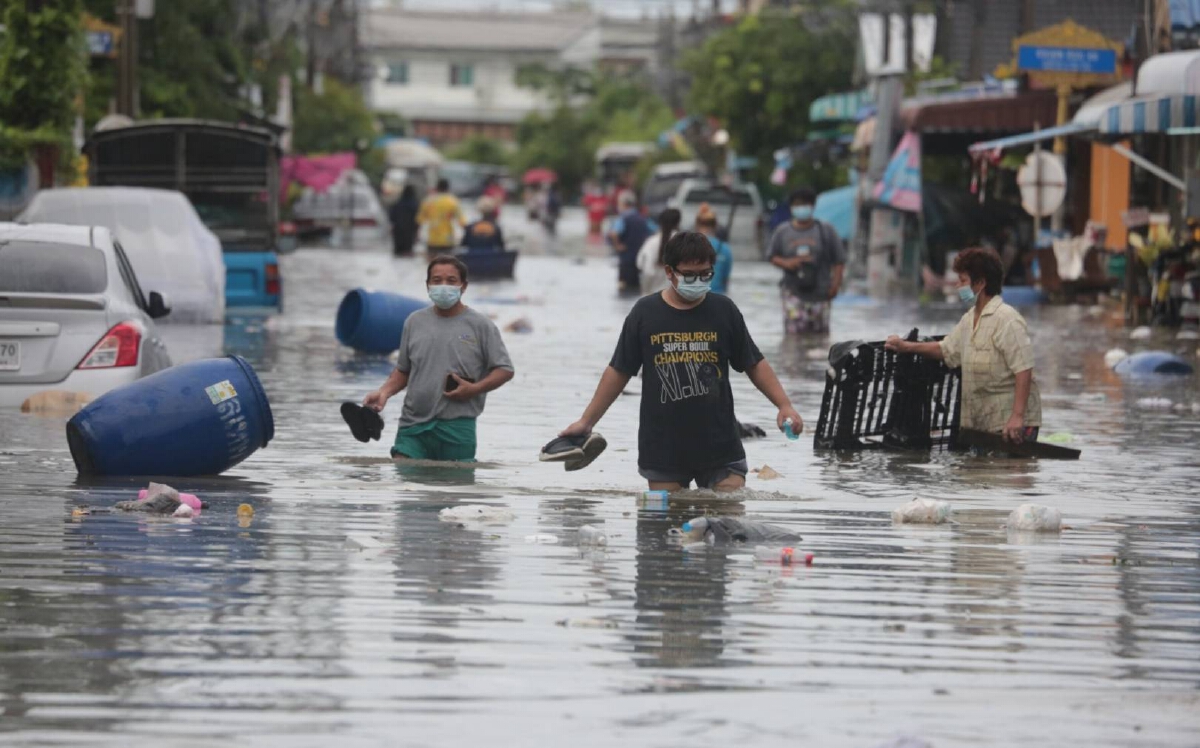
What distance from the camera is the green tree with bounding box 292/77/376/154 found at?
68.2 meters

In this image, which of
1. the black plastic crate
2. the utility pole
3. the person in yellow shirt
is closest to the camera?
the black plastic crate

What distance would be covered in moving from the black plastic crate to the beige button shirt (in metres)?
0.34

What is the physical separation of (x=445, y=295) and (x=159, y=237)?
11.2m

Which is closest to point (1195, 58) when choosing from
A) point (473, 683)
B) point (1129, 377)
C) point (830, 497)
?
point (1129, 377)

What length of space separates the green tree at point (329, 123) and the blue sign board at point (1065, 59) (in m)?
41.5

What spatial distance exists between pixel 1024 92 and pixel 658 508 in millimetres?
24836

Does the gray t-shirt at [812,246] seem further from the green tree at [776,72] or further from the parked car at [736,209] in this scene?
the green tree at [776,72]

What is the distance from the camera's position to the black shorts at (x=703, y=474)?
962 cm

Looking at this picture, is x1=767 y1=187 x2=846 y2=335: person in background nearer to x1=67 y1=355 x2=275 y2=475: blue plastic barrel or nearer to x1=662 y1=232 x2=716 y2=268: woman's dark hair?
x1=67 y1=355 x2=275 y2=475: blue plastic barrel

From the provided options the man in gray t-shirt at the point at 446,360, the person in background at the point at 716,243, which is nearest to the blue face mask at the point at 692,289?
Result: the man in gray t-shirt at the point at 446,360

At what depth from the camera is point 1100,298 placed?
29438 mm

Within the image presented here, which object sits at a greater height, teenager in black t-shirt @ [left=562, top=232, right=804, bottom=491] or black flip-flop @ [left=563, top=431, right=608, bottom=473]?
teenager in black t-shirt @ [left=562, top=232, right=804, bottom=491]

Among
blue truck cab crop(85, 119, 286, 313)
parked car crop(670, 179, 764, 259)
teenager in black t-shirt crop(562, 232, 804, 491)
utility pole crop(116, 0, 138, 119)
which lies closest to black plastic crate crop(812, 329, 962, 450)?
teenager in black t-shirt crop(562, 232, 804, 491)

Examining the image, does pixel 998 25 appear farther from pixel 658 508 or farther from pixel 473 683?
pixel 473 683
